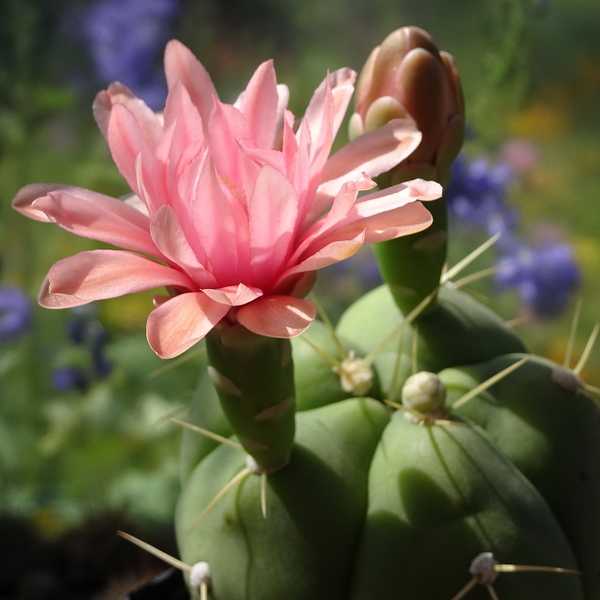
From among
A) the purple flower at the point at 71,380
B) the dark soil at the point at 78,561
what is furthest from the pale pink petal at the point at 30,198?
the purple flower at the point at 71,380

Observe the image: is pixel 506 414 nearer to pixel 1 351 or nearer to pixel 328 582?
pixel 328 582

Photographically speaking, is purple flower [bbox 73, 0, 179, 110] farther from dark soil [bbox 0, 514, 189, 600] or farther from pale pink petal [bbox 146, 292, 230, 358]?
pale pink petal [bbox 146, 292, 230, 358]

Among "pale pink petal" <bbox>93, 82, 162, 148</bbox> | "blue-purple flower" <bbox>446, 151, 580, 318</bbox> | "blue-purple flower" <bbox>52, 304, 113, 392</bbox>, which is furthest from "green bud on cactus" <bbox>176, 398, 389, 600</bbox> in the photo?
"blue-purple flower" <bbox>52, 304, 113, 392</bbox>

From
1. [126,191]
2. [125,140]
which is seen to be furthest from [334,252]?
[126,191]

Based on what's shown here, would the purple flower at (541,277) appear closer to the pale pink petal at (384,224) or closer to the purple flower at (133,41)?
the purple flower at (133,41)

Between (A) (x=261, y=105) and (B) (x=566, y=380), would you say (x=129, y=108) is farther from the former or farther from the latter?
(B) (x=566, y=380)
